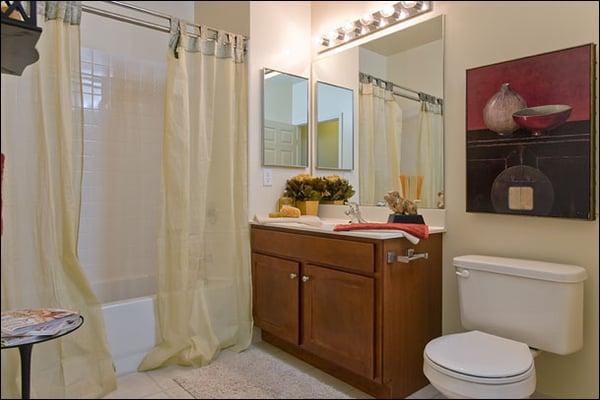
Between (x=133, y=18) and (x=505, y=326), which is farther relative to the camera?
(x=133, y=18)

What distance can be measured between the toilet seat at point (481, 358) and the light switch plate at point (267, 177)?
53.1 inches

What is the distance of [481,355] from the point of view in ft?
4.54

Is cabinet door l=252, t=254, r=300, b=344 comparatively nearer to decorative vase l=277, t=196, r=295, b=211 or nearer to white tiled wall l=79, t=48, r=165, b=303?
decorative vase l=277, t=196, r=295, b=211

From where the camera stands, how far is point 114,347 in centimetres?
189

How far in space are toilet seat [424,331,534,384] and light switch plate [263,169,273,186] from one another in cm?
135

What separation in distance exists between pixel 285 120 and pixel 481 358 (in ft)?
5.67

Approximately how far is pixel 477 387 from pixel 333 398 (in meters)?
0.70

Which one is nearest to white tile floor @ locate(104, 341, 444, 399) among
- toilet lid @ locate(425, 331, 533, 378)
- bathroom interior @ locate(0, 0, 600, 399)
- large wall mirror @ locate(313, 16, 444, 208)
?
bathroom interior @ locate(0, 0, 600, 399)

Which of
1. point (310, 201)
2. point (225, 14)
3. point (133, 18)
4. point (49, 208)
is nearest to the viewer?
point (49, 208)

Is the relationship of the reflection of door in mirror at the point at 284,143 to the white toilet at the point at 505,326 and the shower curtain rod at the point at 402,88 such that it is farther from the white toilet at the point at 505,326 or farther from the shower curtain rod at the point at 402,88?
the white toilet at the point at 505,326

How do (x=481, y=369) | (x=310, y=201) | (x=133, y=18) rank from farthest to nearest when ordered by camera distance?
1. (x=310, y=201)
2. (x=133, y=18)
3. (x=481, y=369)

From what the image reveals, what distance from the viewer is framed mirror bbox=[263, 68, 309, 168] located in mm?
2465

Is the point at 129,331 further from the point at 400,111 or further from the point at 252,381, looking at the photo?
the point at 400,111

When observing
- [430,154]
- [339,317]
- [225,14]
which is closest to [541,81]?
[430,154]
